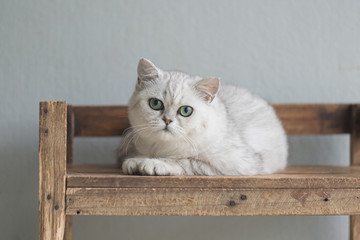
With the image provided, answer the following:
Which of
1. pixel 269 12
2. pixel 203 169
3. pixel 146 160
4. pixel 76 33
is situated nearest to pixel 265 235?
pixel 203 169

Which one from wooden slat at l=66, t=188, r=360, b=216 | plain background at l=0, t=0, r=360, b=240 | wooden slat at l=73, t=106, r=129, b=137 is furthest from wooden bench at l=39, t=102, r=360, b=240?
plain background at l=0, t=0, r=360, b=240

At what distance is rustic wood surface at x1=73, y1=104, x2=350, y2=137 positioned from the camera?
183cm

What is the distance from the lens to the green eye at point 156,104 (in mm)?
1298

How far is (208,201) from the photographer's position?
1148mm

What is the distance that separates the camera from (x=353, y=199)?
116 centimetres

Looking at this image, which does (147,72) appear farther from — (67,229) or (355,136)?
(355,136)

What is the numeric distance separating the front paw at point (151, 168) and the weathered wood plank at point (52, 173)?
8.4 inches

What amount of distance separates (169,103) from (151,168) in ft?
0.74

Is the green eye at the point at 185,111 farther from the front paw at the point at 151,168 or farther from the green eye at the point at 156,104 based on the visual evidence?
the front paw at the point at 151,168

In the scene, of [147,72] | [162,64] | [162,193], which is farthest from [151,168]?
[162,64]

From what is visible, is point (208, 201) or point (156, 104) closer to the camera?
point (208, 201)

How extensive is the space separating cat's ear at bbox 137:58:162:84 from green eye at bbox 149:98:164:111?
0.30 feet

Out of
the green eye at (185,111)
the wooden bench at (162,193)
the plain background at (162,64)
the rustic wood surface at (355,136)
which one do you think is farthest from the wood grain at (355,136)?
the green eye at (185,111)

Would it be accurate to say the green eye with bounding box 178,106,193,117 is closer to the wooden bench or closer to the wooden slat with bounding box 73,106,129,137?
the wooden bench
